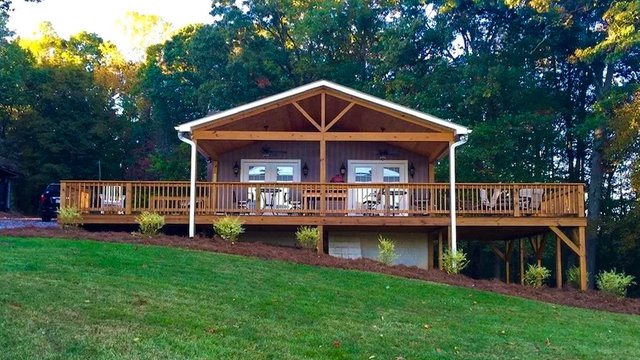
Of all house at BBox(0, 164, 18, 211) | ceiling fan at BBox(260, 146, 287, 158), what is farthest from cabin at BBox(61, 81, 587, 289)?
house at BBox(0, 164, 18, 211)

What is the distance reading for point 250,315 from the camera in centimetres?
930

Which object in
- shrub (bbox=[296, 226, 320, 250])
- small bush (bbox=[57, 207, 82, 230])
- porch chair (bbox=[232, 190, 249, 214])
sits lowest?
shrub (bbox=[296, 226, 320, 250])

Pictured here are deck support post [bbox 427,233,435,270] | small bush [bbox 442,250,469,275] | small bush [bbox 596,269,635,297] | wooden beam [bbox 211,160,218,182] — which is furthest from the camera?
wooden beam [bbox 211,160,218,182]

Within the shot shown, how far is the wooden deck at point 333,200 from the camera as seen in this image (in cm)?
1669

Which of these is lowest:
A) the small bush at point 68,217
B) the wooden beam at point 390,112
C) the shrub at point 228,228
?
the shrub at point 228,228

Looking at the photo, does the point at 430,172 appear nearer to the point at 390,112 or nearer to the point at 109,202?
the point at 390,112

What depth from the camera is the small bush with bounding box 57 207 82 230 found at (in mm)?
16188

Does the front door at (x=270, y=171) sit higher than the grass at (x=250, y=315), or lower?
higher

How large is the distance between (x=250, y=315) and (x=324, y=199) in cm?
766

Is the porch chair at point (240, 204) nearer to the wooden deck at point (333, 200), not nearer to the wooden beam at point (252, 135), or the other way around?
the wooden deck at point (333, 200)

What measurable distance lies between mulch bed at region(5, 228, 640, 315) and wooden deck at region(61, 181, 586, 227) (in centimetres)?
132

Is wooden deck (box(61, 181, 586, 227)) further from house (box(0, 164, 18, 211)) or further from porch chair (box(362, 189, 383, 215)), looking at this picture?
house (box(0, 164, 18, 211))

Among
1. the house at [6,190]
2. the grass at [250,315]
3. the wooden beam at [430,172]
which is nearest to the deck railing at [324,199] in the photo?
the wooden beam at [430,172]

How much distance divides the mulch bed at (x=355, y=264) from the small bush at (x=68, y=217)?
2.20ft
